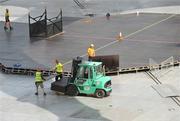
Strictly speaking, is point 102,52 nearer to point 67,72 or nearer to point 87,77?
point 67,72

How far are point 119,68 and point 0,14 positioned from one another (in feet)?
93.0

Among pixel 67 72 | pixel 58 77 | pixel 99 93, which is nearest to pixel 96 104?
pixel 99 93

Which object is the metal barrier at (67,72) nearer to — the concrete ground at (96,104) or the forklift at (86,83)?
the concrete ground at (96,104)

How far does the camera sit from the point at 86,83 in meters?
34.6

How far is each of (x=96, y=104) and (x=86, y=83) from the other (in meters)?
1.88

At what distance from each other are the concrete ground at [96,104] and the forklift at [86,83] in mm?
421

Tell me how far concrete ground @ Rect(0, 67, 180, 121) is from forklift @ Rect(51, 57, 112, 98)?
1.38ft

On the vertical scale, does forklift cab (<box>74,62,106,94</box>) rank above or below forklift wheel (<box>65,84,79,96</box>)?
above

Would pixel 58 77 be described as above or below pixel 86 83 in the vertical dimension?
above

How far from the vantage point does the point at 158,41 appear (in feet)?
160

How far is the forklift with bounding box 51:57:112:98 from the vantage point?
34406 millimetres

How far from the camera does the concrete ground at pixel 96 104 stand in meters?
30.9

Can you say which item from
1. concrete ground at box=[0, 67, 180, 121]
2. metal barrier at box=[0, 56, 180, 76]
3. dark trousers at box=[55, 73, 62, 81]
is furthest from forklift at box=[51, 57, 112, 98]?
metal barrier at box=[0, 56, 180, 76]

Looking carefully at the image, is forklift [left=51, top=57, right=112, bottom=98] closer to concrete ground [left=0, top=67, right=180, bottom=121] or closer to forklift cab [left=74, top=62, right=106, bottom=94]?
forklift cab [left=74, top=62, right=106, bottom=94]
